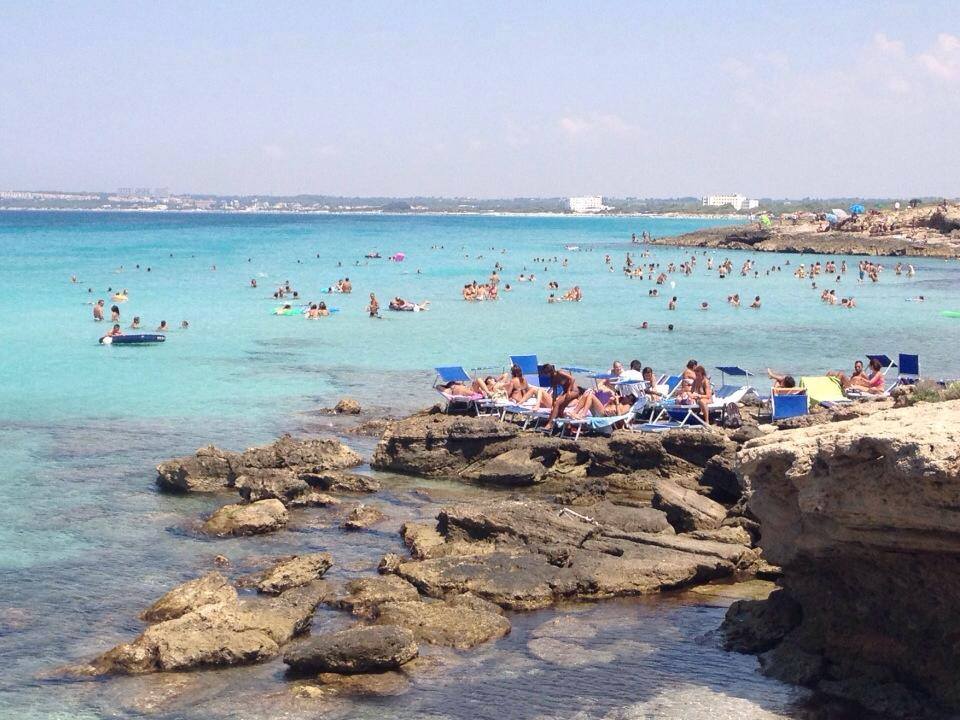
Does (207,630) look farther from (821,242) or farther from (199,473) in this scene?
(821,242)

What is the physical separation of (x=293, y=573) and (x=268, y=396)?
12148 mm

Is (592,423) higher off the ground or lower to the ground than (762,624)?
higher

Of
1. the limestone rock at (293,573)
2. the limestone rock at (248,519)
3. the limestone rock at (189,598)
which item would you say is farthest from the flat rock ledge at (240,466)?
the limestone rock at (189,598)

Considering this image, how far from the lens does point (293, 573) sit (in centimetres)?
1184

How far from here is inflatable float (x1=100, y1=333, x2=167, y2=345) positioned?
1245 inches

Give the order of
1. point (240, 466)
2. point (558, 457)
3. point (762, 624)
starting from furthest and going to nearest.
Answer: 1. point (558, 457)
2. point (240, 466)
3. point (762, 624)

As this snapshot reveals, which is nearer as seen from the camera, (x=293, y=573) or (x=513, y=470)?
(x=293, y=573)

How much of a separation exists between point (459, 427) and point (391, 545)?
4057 millimetres

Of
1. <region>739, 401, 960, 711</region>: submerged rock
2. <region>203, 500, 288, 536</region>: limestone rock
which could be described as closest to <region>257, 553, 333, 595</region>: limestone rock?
<region>203, 500, 288, 536</region>: limestone rock

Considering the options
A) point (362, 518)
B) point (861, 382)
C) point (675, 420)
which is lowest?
point (362, 518)

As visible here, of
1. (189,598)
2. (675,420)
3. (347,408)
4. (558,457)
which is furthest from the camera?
(347,408)

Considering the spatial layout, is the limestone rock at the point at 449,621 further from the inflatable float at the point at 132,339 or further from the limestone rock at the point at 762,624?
→ the inflatable float at the point at 132,339

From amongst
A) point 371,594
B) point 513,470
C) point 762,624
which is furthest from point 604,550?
point 513,470

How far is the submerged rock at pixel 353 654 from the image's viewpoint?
9.62 m
